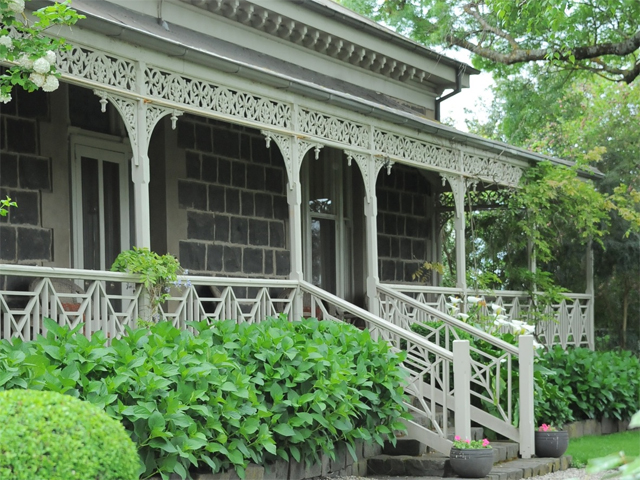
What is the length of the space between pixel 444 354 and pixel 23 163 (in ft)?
15.1

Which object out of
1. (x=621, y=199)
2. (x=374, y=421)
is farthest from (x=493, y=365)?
(x=621, y=199)

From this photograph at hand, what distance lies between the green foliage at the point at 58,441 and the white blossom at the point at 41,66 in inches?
87.8

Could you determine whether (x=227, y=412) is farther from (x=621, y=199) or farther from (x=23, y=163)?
(x=621, y=199)

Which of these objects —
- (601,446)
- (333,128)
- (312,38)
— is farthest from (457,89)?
(601,446)

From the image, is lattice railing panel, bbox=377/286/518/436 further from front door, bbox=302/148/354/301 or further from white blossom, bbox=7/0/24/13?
white blossom, bbox=7/0/24/13

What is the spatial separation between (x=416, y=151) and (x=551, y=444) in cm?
446

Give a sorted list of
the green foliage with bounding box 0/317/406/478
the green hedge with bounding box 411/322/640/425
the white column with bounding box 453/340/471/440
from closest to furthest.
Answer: the green foliage with bounding box 0/317/406/478 < the white column with bounding box 453/340/471/440 < the green hedge with bounding box 411/322/640/425

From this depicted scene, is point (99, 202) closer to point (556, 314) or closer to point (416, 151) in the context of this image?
point (416, 151)

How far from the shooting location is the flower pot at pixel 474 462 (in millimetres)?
8320

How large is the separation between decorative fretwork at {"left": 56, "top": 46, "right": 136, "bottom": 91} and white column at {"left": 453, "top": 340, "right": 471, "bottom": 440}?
13.0 feet

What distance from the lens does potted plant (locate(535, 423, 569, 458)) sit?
9.64 meters

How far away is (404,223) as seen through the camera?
50.3ft

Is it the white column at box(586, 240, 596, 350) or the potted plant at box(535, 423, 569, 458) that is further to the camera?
the white column at box(586, 240, 596, 350)

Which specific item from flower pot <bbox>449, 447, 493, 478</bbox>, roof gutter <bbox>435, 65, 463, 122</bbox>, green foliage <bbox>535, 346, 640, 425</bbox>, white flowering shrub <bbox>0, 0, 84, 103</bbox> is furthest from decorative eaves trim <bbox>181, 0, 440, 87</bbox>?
flower pot <bbox>449, 447, 493, 478</bbox>
